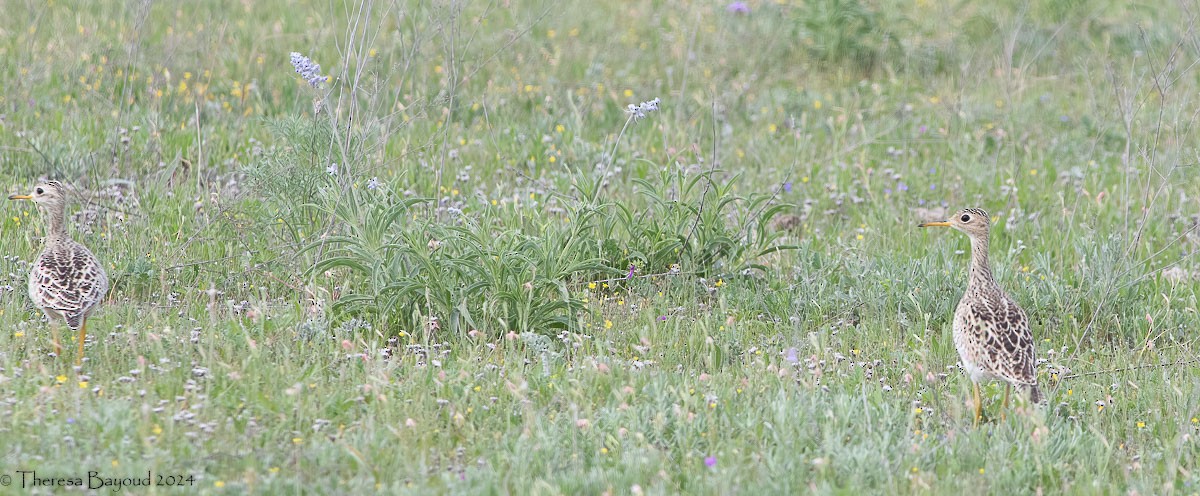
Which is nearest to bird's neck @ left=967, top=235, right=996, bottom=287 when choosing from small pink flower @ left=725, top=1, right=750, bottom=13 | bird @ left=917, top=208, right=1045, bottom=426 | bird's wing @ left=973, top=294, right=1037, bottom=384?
bird @ left=917, top=208, right=1045, bottom=426

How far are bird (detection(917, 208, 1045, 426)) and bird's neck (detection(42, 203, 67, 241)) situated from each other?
456cm

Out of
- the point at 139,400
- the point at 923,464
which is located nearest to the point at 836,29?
the point at 923,464

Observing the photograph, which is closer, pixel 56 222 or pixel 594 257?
pixel 56 222

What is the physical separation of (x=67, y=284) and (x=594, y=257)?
8.84 ft

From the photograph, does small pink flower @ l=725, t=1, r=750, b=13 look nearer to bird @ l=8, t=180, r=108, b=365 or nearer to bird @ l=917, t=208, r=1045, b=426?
bird @ l=917, t=208, r=1045, b=426

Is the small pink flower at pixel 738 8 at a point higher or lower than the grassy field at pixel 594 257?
higher

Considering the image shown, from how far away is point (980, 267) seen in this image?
6.50 m

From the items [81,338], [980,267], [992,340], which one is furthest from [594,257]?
[81,338]

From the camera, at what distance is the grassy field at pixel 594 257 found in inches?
204

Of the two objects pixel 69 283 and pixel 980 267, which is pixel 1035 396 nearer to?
pixel 980 267

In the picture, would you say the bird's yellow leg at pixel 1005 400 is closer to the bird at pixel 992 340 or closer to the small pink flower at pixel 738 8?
the bird at pixel 992 340

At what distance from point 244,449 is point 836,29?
8566mm

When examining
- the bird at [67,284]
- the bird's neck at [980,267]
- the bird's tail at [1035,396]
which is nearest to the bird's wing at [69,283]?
the bird at [67,284]

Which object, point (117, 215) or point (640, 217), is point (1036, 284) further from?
point (117, 215)
